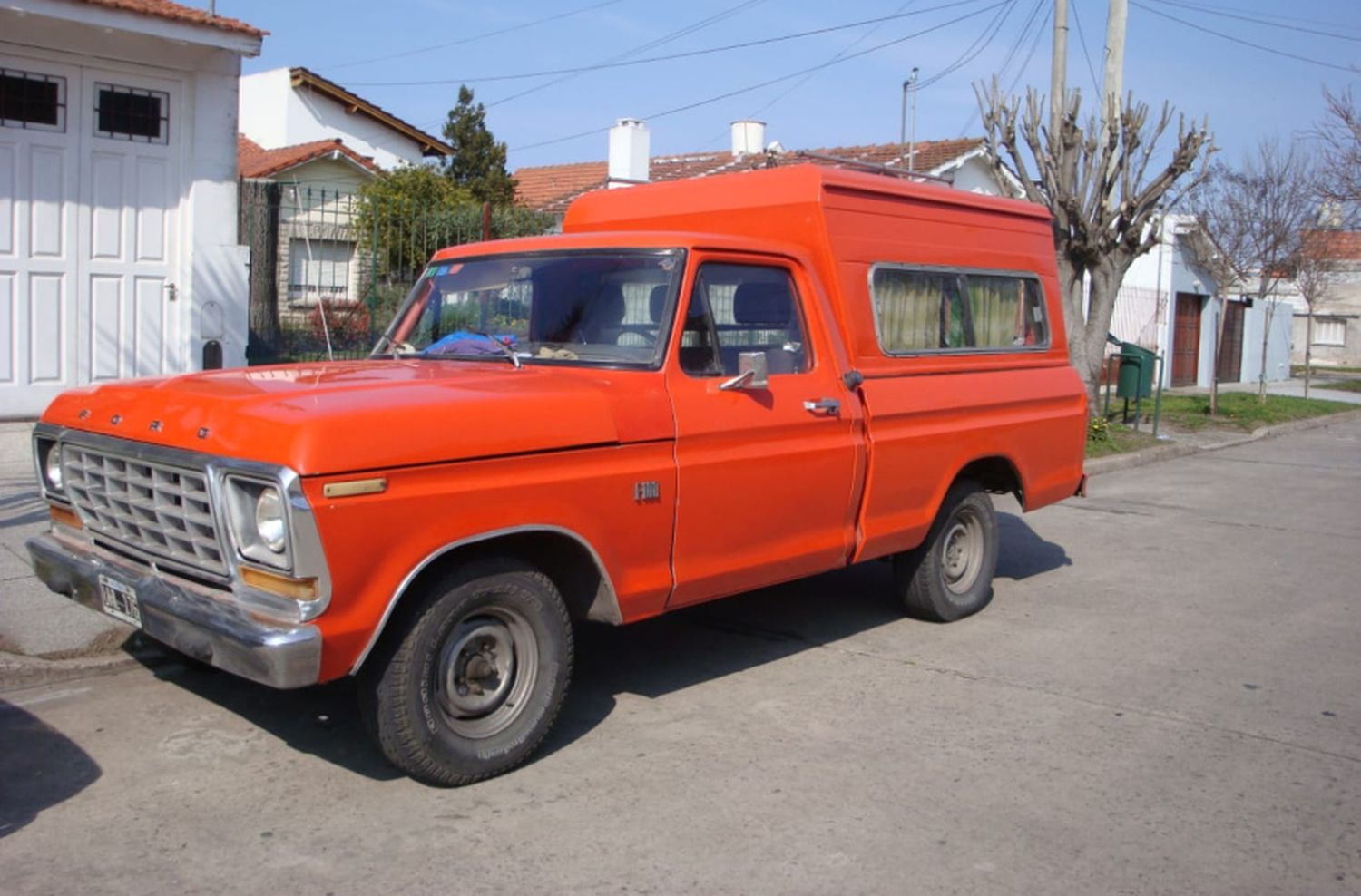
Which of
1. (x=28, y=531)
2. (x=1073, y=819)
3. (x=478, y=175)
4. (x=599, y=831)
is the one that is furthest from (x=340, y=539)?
(x=478, y=175)

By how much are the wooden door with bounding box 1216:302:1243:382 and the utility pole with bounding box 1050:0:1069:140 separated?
16.3 meters

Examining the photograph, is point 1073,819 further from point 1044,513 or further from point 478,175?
point 478,175

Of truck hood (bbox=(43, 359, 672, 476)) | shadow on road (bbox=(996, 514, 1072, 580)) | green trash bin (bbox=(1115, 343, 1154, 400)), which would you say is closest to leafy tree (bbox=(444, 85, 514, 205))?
green trash bin (bbox=(1115, 343, 1154, 400))

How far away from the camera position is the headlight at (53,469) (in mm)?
5332

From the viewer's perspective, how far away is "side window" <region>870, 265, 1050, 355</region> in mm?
6699

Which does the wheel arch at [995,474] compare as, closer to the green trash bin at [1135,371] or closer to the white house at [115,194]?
the white house at [115,194]

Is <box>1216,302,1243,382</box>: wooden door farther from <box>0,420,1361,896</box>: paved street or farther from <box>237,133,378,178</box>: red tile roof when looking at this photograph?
<box>0,420,1361,896</box>: paved street

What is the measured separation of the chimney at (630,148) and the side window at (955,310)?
11.9m

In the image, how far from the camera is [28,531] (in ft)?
25.4

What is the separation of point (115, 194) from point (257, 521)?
7903 millimetres

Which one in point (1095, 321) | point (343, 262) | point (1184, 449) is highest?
point (343, 262)

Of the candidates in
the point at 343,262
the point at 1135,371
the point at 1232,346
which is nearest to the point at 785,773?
the point at 343,262

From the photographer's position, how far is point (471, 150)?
32875mm

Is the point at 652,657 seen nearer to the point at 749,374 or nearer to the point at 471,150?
the point at 749,374
